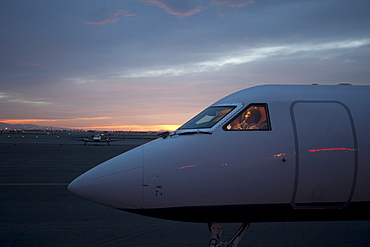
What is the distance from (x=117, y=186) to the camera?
4254 mm

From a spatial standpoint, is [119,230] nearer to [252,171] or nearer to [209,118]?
[209,118]

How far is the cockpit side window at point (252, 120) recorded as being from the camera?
4.64 metres

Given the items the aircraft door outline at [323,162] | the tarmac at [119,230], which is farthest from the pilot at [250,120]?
the tarmac at [119,230]

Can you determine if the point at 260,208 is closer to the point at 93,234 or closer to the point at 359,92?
the point at 359,92

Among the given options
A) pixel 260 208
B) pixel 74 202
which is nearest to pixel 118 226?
pixel 74 202

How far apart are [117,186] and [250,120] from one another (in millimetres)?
2263

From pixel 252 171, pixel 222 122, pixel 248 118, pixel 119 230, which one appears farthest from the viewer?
pixel 119 230

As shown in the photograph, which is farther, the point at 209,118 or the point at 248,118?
the point at 209,118

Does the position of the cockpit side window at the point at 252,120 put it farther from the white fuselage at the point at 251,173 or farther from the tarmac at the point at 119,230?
the tarmac at the point at 119,230

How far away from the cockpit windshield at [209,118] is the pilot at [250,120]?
0.28 meters

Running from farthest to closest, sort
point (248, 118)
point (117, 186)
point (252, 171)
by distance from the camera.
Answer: point (248, 118) → point (252, 171) → point (117, 186)

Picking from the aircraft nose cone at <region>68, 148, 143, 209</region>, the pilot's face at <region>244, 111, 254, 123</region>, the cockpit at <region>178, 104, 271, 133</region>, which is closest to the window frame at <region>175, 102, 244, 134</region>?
the cockpit at <region>178, 104, 271, 133</region>

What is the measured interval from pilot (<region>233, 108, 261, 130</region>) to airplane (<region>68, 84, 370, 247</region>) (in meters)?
0.02

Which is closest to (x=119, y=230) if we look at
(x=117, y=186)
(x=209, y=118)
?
(x=117, y=186)
